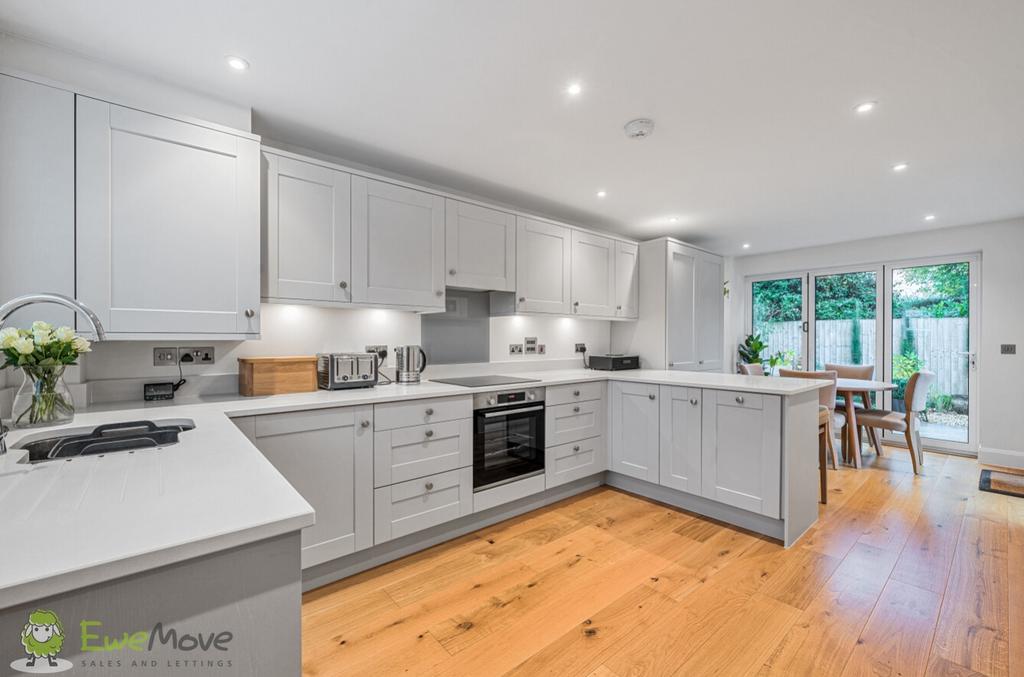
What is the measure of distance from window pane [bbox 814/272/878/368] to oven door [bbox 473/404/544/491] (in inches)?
167

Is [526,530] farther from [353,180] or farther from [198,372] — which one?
[353,180]

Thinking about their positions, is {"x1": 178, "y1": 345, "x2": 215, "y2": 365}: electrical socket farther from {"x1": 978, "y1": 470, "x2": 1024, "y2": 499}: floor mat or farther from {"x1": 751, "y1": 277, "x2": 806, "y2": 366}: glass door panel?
{"x1": 751, "y1": 277, "x2": 806, "y2": 366}: glass door panel

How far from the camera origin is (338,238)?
2.49 meters

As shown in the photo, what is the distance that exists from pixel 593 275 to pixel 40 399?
3.49 m

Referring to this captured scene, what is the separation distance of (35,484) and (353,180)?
6.62 feet

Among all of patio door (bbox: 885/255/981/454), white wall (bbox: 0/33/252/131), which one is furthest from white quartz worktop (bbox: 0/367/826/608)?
patio door (bbox: 885/255/981/454)

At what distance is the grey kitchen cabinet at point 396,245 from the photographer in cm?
257

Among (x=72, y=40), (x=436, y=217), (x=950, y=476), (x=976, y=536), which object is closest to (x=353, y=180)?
(x=436, y=217)

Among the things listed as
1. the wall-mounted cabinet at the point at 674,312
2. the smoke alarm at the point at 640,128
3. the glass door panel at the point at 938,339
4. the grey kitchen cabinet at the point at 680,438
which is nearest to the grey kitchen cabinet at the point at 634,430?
the grey kitchen cabinet at the point at 680,438

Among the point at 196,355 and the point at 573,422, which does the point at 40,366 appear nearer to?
the point at 196,355

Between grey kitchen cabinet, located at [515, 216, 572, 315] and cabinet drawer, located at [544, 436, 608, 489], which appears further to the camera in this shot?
Result: grey kitchen cabinet, located at [515, 216, 572, 315]

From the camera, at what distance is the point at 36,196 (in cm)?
169

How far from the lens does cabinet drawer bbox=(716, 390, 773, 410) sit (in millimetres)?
2652

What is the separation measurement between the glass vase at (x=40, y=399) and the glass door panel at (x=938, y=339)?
6413 mm
